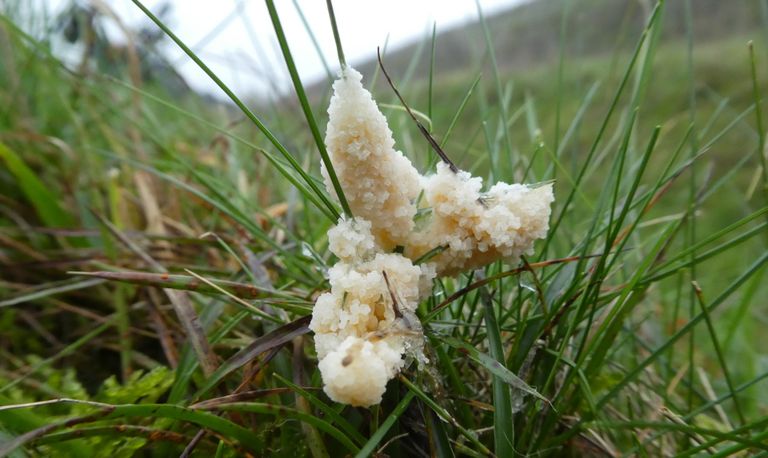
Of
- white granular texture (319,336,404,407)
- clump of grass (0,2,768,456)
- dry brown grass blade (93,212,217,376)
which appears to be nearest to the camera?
white granular texture (319,336,404,407)

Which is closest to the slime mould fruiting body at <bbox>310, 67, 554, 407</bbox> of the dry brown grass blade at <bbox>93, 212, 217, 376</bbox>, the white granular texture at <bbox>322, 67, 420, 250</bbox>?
the white granular texture at <bbox>322, 67, 420, 250</bbox>

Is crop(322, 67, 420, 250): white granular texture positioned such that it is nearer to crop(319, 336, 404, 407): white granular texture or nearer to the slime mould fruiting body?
the slime mould fruiting body

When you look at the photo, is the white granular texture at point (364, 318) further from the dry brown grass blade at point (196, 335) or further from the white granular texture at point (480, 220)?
the dry brown grass blade at point (196, 335)

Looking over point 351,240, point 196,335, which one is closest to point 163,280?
point 196,335

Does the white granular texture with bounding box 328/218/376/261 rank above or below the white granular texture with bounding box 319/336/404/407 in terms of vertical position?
above

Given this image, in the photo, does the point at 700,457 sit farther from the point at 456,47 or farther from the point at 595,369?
the point at 456,47

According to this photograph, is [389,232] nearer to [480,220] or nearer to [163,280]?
[480,220]

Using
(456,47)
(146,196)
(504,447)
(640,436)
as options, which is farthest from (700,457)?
(456,47)
